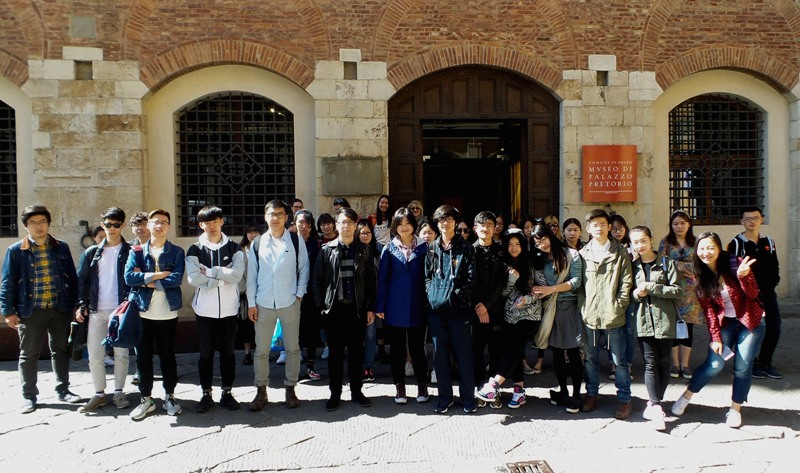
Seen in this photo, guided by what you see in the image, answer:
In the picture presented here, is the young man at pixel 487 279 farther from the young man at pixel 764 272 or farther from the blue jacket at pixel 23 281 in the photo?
the blue jacket at pixel 23 281

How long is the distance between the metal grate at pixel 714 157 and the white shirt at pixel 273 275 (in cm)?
748

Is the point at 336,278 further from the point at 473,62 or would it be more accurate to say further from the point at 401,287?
the point at 473,62

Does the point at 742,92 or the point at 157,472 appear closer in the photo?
the point at 157,472

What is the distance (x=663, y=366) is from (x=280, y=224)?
3566mm

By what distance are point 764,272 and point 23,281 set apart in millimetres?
7346

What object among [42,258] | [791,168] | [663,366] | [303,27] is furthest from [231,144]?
[791,168]

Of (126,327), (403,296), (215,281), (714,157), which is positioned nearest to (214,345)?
(215,281)

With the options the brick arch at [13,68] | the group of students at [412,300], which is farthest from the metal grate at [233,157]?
the group of students at [412,300]

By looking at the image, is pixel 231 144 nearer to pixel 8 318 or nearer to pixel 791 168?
pixel 8 318

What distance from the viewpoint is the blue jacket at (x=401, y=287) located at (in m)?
5.04

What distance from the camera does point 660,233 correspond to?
972 cm

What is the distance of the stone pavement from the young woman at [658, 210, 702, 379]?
0.48 meters

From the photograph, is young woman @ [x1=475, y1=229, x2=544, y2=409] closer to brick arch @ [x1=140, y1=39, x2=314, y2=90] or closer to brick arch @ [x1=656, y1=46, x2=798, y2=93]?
brick arch @ [x1=140, y1=39, x2=314, y2=90]

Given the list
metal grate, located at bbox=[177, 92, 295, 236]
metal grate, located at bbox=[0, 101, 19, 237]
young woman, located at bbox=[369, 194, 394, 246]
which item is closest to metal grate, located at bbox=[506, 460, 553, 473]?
young woman, located at bbox=[369, 194, 394, 246]
